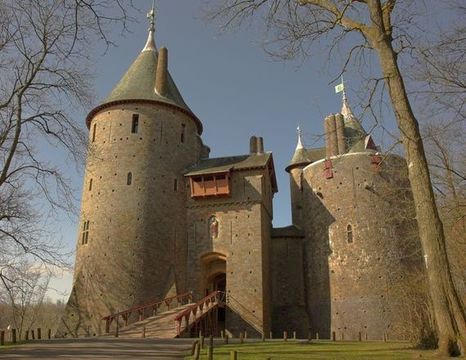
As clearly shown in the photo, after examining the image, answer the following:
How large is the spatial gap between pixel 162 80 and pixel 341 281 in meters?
17.5

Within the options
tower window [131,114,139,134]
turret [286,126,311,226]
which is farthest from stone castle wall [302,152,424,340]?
tower window [131,114,139,134]

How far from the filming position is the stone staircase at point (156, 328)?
66.6 ft

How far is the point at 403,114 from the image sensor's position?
10656mm

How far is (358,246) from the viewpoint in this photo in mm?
29844

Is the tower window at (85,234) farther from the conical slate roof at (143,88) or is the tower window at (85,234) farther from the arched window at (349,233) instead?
the arched window at (349,233)

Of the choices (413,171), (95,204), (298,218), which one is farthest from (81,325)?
(413,171)

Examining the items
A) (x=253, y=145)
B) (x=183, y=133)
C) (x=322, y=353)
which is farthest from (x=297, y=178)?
(x=322, y=353)

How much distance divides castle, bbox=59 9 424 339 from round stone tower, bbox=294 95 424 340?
0.07 metres

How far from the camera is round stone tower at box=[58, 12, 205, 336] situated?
26750 millimetres

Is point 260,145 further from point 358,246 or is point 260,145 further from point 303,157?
point 358,246

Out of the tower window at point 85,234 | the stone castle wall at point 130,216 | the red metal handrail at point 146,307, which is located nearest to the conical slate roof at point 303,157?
the stone castle wall at point 130,216

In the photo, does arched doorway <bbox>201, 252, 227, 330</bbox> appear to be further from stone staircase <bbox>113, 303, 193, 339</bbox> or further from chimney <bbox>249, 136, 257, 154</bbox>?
chimney <bbox>249, 136, 257, 154</bbox>

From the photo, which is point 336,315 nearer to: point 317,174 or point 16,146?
point 317,174

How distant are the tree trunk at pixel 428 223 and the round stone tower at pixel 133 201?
59.1ft
